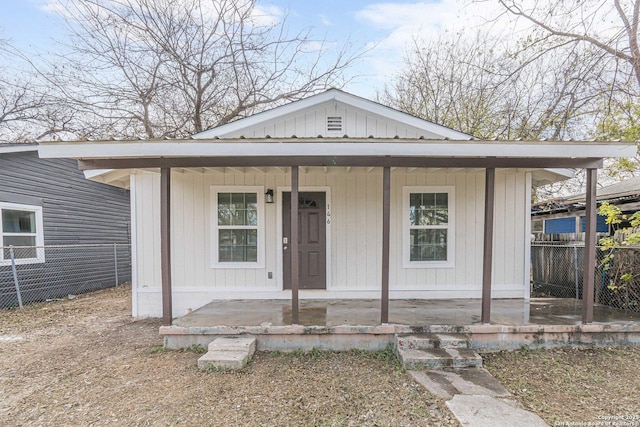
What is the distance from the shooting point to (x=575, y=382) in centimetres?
326

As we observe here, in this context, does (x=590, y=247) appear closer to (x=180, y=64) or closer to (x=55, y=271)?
(x=55, y=271)

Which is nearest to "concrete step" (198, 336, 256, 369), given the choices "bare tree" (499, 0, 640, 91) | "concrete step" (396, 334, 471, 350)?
"concrete step" (396, 334, 471, 350)

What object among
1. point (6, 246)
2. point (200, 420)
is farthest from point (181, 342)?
point (6, 246)

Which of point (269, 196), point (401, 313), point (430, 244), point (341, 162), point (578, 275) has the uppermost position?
point (341, 162)

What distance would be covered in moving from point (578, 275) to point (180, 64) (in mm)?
12752

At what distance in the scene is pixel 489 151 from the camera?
394 cm

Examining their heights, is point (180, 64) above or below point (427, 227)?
above

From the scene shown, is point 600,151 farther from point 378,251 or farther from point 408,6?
point 408,6

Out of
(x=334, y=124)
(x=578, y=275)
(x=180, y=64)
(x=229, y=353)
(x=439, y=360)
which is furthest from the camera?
(x=180, y=64)

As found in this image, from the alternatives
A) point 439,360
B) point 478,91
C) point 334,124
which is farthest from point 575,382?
point 478,91

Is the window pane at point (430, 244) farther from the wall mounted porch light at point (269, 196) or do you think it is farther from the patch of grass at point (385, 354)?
the wall mounted porch light at point (269, 196)

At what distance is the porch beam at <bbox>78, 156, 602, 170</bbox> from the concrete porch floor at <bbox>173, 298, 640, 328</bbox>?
2111 mm

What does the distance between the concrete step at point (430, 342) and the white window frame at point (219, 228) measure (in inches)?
112

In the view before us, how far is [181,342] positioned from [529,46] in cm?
948
